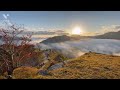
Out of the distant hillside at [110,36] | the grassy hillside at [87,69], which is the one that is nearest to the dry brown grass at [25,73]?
the grassy hillside at [87,69]

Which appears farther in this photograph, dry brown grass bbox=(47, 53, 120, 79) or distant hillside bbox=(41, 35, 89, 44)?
distant hillside bbox=(41, 35, 89, 44)

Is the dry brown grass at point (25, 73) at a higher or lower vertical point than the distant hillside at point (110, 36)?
lower

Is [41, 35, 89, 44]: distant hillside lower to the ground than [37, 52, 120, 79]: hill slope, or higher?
higher

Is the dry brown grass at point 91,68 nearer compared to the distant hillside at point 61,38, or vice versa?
the dry brown grass at point 91,68

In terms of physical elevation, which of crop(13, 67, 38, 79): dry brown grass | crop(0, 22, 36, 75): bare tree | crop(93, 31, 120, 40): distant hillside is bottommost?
crop(13, 67, 38, 79): dry brown grass

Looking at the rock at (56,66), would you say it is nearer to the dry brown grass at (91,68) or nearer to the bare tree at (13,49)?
the dry brown grass at (91,68)

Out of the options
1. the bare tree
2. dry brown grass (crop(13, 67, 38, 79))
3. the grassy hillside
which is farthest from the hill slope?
the bare tree

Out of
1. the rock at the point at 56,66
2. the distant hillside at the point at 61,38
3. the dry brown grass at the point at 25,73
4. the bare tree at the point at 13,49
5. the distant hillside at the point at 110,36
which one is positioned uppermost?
the distant hillside at the point at 110,36

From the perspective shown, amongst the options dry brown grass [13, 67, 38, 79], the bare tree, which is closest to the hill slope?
dry brown grass [13, 67, 38, 79]

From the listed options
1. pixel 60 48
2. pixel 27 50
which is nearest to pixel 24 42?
pixel 27 50

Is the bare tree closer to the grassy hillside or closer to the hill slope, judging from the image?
the grassy hillside

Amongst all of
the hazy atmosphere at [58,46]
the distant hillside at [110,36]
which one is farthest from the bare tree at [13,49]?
the distant hillside at [110,36]
